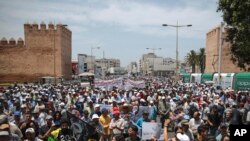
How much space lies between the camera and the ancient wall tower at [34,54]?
210 ft

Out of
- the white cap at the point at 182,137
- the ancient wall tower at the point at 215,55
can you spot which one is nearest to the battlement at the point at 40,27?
the ancient wall tower at the point at 215,55

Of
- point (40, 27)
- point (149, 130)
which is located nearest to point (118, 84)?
point (149, 130)

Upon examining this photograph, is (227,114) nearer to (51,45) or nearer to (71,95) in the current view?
(71,95)

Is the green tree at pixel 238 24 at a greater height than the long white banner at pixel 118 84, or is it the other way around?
the green tree at pixel 238 24

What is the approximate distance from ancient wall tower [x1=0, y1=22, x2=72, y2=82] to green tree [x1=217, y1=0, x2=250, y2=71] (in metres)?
44.8

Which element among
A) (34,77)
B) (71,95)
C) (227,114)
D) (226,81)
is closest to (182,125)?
(227,114)

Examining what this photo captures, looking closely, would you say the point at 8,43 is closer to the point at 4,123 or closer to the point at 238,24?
the point at 238,24

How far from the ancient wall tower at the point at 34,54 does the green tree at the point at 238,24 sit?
1765 inches

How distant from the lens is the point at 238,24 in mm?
21469

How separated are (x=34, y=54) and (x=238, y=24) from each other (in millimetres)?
50011

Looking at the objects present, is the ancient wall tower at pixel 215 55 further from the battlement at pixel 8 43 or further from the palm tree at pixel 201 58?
the battlement at pixel 8 43

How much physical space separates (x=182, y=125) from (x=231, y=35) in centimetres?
1733

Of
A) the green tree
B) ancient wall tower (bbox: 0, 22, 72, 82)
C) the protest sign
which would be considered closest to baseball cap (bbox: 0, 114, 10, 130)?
the protest sign

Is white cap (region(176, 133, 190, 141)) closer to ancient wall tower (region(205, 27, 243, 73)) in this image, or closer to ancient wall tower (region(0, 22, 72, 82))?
ancient wall tower (region(205, 27, 243, 73))
